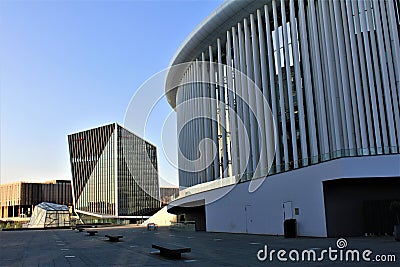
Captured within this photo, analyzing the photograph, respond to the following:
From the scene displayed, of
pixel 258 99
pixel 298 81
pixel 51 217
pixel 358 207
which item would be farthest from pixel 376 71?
pixel 51 217

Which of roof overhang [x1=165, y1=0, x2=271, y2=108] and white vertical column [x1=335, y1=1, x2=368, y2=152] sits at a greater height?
roof overhang [x1=165, y1=0, x2=271, y2=108]

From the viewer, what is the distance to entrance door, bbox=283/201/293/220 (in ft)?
82.6

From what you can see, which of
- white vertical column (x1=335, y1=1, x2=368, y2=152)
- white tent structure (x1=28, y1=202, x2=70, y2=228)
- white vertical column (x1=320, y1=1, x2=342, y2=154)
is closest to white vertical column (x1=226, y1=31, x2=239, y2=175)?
white vertical column (x1=320, y1=1, x2=342, y2=154)

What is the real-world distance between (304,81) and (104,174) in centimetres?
11742

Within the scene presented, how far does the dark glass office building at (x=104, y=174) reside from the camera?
456 ft

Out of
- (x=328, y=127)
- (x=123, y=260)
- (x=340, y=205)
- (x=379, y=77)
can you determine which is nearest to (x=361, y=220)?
(x=340, y=205)

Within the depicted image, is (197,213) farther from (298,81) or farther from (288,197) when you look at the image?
(288,197)

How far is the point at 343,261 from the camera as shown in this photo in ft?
37.4

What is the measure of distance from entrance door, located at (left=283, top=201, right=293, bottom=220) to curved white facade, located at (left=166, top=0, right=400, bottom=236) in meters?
2.15

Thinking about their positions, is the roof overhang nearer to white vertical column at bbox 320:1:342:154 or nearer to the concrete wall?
white vertical column at bbox 320:1:342:154

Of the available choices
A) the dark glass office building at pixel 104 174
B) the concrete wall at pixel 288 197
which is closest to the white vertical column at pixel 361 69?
the concrete wall at pixel 288 197

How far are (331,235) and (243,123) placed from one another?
16895 mm

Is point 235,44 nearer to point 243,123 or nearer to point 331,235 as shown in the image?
point 243,123

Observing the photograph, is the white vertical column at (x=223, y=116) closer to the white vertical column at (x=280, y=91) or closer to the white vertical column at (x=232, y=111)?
the white vertical column at (x=232, y=111)
